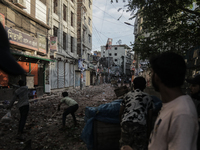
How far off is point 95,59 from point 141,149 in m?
44.7

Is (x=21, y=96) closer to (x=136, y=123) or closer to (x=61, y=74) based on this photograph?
(x=136, y=123)

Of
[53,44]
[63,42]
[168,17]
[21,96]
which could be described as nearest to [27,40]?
[53,44]

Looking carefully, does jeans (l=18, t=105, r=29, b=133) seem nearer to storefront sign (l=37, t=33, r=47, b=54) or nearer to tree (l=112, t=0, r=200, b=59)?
tree (l=112, t=0, r=200, b=59)

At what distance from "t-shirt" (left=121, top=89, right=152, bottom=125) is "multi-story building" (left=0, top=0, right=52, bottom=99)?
810 cm

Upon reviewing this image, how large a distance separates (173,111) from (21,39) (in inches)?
516

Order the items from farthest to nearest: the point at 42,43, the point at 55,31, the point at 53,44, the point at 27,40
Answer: the point at 55,31
the point at 53,44
the point at 42,43
the point at 27,40

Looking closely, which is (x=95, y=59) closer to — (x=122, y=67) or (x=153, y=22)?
(x=122, y=67)

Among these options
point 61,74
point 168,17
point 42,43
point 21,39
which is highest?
point 42,43

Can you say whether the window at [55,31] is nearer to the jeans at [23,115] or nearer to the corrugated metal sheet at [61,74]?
the corrugated metal sheet at [61,74]

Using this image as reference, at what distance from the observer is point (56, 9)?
65.3 feet

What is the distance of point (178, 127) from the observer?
3.10 feet

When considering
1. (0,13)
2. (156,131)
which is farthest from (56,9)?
(156,131)

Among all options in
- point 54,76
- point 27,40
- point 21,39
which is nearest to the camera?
point 21,39

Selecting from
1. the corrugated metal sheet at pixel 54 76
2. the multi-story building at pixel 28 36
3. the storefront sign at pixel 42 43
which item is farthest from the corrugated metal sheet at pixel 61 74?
the storefront sign at pixel 42 43
